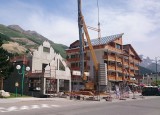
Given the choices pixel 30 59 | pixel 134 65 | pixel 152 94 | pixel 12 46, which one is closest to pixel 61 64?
pixel 30 59

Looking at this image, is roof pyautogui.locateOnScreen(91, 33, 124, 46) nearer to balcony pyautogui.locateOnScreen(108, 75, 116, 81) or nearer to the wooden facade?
the wooden facade

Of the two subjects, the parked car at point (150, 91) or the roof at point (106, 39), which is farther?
the roof at point (106, 39)

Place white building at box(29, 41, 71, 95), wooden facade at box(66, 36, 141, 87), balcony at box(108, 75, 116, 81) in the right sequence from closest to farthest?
white building at box(29, 41, 71, 95) < balcony at box(108, 75, 116, 81) < wooden facade at box(66, 36, 141, 87)

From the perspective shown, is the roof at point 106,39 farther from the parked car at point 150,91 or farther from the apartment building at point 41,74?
the apartment building at point 41,74

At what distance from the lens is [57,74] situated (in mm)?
43875

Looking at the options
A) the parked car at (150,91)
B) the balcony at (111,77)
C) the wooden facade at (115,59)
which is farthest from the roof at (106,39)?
the parked car at (150,91)

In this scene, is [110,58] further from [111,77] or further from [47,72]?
[47,72]

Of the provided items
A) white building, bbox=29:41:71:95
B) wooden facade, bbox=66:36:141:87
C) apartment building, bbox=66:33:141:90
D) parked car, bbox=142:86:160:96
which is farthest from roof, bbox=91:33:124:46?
white building, bbox=29:41:71:95

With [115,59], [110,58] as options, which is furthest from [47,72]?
[115,59]

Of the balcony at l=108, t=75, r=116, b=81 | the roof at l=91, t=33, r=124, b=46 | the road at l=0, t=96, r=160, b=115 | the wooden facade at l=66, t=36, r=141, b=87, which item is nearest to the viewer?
the road at l=0, t=96, r=160, b=115

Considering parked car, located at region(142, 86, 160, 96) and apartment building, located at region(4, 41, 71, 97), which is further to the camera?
parked car, located at region(142, 86, 160, 96)

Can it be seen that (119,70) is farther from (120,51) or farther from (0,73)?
(0,73)

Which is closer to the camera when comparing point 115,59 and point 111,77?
point 111,77

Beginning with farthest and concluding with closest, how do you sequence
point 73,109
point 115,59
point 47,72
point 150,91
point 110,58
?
point 115,59, point 110,58, point 150,91, point 47,72, point 73,109
